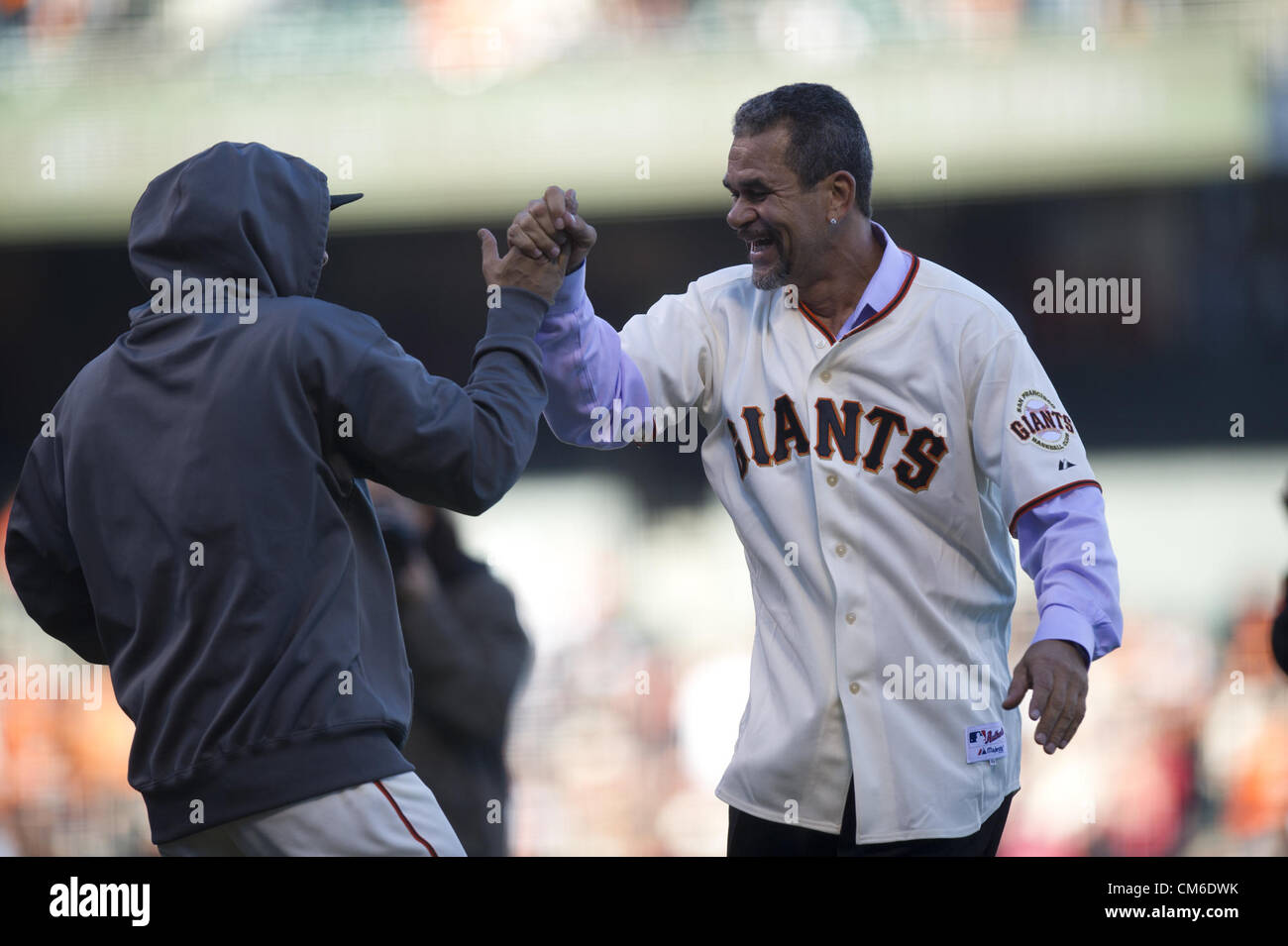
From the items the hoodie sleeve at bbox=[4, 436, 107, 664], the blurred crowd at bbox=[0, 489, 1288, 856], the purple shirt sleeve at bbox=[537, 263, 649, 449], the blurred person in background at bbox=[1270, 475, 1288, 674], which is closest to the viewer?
the hoodie sleeve at bbox=[4, 436, 107, 664]

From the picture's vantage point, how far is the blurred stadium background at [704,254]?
395cm

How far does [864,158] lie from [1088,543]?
0.82 metres

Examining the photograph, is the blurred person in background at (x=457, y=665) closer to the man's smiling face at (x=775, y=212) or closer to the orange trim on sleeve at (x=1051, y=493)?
the man's smiling face at (x=775, y=212)

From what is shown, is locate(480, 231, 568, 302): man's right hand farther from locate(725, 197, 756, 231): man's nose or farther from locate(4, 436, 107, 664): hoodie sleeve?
locate(4, 436, 107, 664): hoodie sleeve

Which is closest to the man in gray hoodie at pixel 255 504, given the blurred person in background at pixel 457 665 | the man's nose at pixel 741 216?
the man's nose at pixel 741 216

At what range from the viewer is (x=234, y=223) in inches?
70.2

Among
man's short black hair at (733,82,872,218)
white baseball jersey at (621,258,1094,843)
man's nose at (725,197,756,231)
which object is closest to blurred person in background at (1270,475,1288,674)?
white baseball jersey at (621,258,1094,843)

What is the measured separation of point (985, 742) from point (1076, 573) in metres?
0.33

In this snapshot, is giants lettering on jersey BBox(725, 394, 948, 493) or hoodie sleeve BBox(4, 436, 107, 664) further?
giants lettering on jersey BBox(725, 394, 948, 493)

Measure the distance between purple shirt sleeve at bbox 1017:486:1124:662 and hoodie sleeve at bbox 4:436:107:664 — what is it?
1.42 metres

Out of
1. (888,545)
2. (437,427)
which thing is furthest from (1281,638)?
(437,427)

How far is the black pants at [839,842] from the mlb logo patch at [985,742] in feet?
0.33

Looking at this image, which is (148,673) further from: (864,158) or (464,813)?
(464,813)

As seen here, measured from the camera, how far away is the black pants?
84.3 inches
